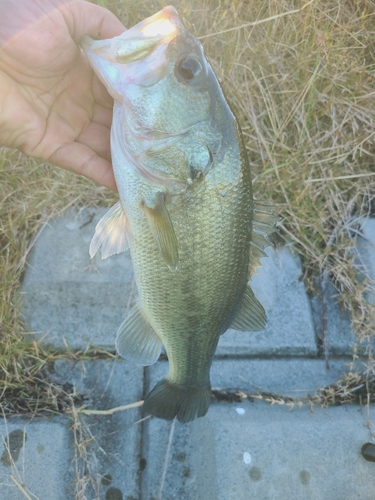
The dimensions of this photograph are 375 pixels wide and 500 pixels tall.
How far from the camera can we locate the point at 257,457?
77.7 inches

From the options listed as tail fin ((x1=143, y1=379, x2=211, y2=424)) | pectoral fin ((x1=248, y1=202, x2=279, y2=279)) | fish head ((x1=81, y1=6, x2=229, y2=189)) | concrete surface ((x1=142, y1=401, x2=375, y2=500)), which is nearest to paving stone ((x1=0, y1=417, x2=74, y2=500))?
concrete surface ((x1=142, y1=401, x2=375, y2=500))

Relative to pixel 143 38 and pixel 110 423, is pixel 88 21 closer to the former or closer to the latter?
pixel 143 38

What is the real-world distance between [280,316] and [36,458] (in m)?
1.47

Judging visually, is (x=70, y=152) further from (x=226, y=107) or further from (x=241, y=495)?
(x=241, y=495)

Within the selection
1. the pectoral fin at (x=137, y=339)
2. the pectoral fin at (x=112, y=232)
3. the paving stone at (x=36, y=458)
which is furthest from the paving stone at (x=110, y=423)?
the pectoral fin at (x=112, y=232)

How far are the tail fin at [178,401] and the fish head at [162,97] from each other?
3.01 feet

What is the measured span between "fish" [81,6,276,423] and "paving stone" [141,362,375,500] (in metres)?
0.74

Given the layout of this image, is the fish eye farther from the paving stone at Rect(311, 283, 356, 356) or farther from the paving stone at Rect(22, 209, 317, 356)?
the paving stone at Rect(311, 283, 356, 356)

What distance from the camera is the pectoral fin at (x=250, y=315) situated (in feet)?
5.37

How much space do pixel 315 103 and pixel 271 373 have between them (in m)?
1.76

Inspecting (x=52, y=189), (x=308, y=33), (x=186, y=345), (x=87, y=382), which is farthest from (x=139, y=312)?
(x=308, y=33)

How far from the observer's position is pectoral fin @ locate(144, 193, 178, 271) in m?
1.37

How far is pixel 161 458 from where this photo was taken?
6.36 feet

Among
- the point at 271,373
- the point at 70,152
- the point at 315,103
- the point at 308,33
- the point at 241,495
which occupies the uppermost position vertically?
the point at 308,33
